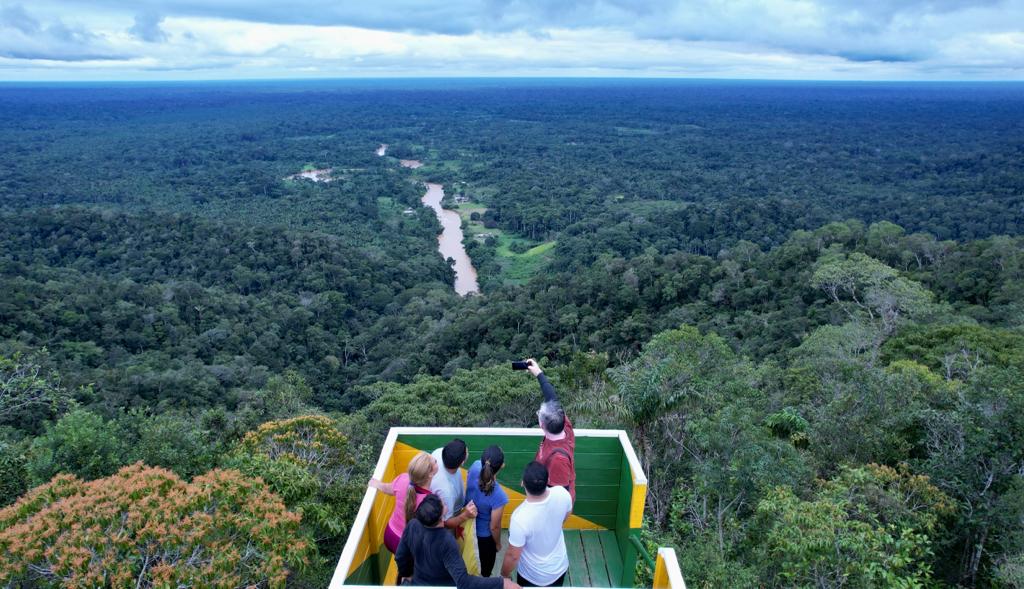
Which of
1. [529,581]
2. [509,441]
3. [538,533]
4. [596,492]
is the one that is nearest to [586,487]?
[596,492]

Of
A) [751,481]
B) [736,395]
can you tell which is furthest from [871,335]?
[751,481]

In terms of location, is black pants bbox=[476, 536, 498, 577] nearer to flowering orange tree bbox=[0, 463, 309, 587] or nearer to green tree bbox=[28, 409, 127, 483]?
flowering orange tree bbox=[0, 463, 309, 587]

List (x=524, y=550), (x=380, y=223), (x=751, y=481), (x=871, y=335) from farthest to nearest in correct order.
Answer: (x=380, y=223), (x=871, y=335), (x=751, y=481), (x=524, y=550)

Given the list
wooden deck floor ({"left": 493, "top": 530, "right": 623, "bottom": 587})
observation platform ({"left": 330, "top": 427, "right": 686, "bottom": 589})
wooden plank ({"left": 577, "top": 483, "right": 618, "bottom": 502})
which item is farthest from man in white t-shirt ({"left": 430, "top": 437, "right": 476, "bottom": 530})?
wooden plank ({"left": 577, "top": 483, "right": 618, "bottom": 502})

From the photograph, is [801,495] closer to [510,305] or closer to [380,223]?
[510,305]

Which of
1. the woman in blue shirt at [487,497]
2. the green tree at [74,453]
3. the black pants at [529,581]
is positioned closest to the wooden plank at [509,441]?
the woman in blue shirt at [487,497]

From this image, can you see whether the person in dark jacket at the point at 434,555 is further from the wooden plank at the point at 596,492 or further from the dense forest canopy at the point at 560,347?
the wooden plank at the point at 596,492
